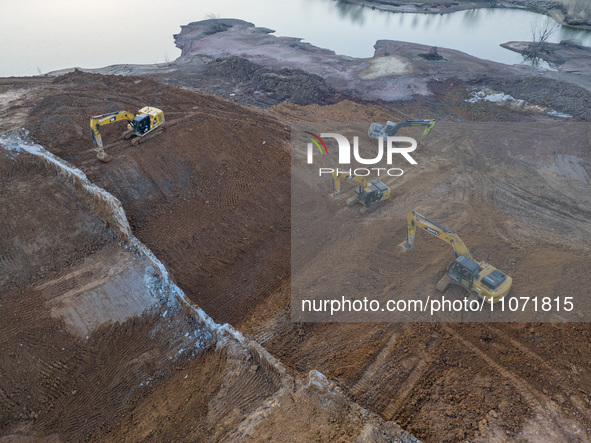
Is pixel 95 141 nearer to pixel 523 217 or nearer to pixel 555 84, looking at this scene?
pixel 523 217

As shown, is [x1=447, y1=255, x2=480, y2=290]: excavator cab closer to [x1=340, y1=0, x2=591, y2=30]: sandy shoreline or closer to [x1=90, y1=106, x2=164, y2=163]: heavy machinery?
[x1=90, y1=106, x2=164, y2=163]: heavy machinery

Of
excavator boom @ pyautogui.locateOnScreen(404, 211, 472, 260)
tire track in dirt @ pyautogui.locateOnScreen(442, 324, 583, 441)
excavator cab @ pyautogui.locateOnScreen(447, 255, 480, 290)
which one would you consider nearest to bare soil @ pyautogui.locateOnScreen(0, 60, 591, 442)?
tire track in dirt @ pyautogui.locateOnScreen(442, 324, 583, 441)

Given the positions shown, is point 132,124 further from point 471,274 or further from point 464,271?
point 471,274

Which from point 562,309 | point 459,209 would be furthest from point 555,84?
point 562,309

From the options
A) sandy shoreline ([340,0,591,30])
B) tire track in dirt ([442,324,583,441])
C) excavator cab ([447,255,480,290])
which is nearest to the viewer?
tire track in dirt ([442,324,583,441])

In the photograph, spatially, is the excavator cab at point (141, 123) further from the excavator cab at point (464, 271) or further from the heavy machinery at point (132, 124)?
the excavator cab at point (464, 271)

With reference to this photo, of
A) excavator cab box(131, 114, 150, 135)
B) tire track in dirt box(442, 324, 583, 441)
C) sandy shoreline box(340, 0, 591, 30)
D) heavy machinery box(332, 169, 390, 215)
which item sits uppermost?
sandy shoreline box(340, 0, 591, 30)

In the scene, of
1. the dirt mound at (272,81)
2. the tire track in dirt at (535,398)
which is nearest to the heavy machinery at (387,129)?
the dirt mound at (272,81)
